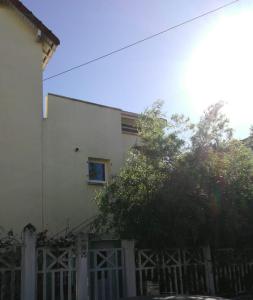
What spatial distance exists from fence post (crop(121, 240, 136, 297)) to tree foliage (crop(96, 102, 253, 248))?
0.23 meters

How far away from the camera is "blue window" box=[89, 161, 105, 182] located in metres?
14.8

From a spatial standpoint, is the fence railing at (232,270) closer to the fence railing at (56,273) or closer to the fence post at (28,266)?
the fence railing at (56,273)

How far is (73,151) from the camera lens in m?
14.3

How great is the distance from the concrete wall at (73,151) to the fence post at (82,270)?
3.99 m

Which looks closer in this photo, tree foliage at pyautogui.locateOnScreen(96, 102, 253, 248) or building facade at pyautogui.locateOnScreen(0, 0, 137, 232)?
tree foliage at pyautogui.locateOnScreen(96, 102, 253, 248)

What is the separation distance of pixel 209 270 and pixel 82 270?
400 cm

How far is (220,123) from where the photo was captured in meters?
11.6

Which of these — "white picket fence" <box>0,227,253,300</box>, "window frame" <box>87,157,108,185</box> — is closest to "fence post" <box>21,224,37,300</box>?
"white picket fence" <box>0,227,253,300</box>

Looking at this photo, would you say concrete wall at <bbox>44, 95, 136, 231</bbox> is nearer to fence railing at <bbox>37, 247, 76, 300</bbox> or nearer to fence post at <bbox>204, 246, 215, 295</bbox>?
fence railing at <bbox>37, 247, 76, 300</bbox>

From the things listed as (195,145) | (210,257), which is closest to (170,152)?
(195,145)

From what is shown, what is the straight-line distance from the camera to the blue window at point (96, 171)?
48.6 feet

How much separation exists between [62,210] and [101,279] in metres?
4.20

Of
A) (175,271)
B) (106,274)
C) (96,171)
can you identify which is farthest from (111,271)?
(96,171)

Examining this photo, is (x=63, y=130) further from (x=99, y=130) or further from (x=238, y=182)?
(x=238, y=182)
